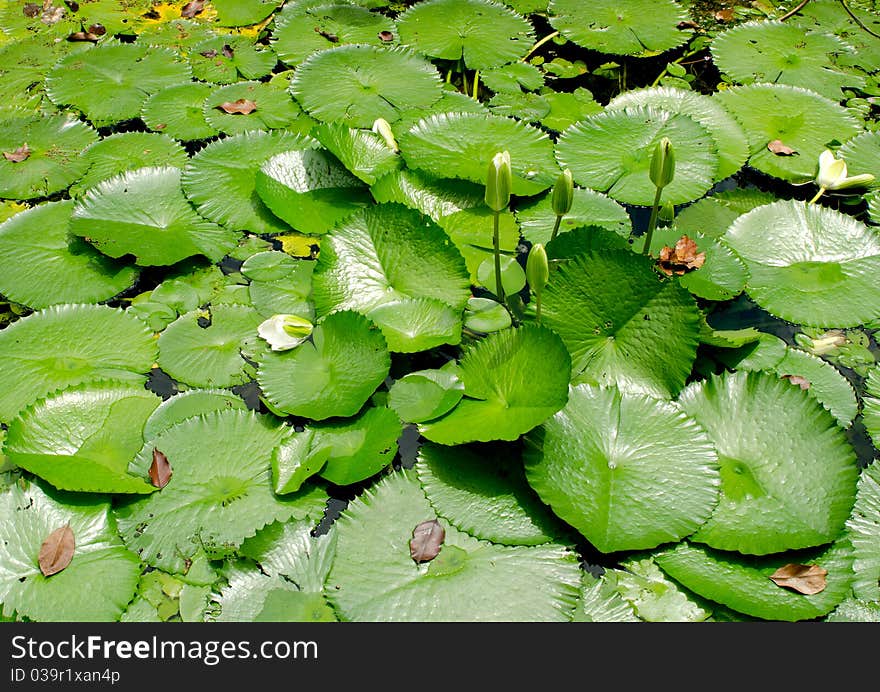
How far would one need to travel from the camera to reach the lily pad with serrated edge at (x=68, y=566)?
2051 millimetres

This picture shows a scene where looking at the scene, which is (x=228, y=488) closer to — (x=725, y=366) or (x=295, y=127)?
(x=725, y=366)

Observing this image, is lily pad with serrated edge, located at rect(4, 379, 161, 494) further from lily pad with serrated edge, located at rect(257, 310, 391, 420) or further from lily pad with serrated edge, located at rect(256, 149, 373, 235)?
lily pad with serrated edge, located at rect(256, 149, 373, 235)

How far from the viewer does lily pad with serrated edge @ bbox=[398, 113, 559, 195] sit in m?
3.28

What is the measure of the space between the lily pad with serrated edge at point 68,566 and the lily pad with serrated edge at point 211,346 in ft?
1.88

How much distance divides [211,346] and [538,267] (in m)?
1.29

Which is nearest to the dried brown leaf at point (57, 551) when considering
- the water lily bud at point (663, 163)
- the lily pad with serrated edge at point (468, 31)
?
the water lily bud at point (663, 163)

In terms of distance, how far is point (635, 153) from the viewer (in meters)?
3.47

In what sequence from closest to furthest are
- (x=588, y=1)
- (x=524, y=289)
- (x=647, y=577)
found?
A: 1. (x=647, y=577)
2. (x=524, y=289)
3. (x=588, y=1)

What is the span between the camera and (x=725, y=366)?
8.89 ft

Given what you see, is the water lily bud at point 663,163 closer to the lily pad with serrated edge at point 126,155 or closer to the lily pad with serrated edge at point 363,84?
the lily pad with serrated edge at point 363,84

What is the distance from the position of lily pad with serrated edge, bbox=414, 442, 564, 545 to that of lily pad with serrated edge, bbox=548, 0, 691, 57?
3.08 metres
